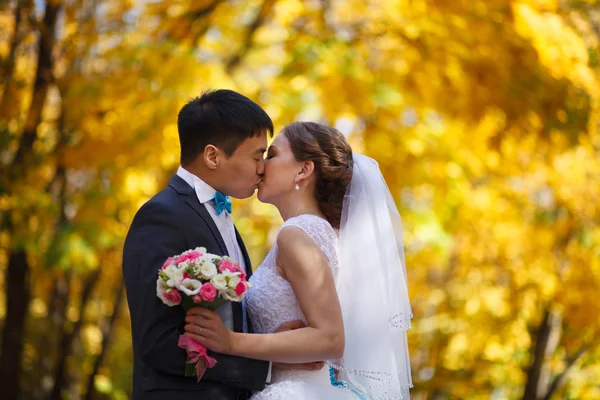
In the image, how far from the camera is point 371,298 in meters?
3.45

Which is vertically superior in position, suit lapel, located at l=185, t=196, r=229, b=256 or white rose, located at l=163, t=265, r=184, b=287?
white rose, located at l=163, t=265, r=184, b=287

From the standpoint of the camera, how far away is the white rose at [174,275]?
2.67 m

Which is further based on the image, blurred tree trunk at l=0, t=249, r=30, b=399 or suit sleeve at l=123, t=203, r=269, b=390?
blurred tree trunk at l=0, t=249, r=30, b=399

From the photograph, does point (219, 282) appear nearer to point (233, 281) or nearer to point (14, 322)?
point (233, 281)

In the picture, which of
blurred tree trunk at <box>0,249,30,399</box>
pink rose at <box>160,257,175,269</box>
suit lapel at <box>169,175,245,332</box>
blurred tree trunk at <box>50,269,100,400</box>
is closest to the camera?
pink rose at <box>160,257,175,269</box>

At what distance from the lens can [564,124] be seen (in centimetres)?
732

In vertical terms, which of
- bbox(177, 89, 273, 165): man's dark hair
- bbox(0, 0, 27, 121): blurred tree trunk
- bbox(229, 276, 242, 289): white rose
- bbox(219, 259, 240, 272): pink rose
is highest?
bbox(177, 89, 273, 165): man's dark hair

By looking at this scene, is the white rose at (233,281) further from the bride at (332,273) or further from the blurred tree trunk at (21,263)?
the blurred tree trunk at (21,263)

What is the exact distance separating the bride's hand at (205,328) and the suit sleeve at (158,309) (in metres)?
0.08

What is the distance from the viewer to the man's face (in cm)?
324

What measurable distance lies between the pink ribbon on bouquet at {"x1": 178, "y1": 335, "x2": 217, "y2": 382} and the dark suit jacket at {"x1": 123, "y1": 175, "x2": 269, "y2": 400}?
0.16 ft

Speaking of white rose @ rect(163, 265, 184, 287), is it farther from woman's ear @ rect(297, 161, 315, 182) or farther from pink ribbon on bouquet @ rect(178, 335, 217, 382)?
woman's ear @ rect(297, 161, 315, 182)

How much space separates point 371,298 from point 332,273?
0.27m

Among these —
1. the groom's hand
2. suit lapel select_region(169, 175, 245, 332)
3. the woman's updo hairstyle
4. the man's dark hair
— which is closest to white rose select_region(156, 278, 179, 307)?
suit lapel select_region(169, 175, 245, 332)
